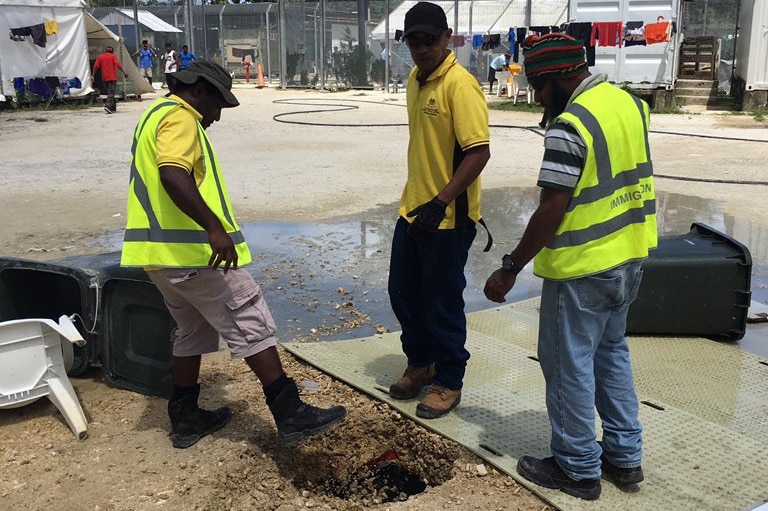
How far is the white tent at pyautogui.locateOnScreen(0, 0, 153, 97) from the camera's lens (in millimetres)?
20812

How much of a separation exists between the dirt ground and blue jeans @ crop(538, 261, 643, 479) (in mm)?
319

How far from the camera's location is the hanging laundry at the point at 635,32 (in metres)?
19.0

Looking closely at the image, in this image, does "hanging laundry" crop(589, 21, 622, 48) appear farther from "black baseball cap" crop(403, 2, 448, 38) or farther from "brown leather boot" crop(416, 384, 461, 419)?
"brown leather boot" crop(416, 384, 461, 419)

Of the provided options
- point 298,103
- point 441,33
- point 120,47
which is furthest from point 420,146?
point 120,47

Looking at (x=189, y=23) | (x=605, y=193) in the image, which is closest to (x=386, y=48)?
(x=189, y=23)

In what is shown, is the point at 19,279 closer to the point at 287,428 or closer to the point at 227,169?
the point at 287,428

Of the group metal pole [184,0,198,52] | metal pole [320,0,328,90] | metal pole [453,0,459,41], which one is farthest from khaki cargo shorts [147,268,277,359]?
metal pole [184,0,198,52]

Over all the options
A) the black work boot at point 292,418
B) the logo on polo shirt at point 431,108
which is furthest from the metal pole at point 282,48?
the black work boot at point 292,418

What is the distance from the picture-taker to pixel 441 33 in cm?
355

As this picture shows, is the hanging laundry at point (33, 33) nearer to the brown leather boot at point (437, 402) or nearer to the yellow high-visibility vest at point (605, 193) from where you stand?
the brown leather boot at point (437, 402)

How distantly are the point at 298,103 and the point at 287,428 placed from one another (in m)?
21.3

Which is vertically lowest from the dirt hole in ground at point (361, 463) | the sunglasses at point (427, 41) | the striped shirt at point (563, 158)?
the dirt hole in ground at point (361, 463)

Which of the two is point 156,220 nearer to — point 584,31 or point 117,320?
Answer: point 117,320

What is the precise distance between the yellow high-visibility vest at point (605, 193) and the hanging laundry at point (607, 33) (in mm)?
17444
